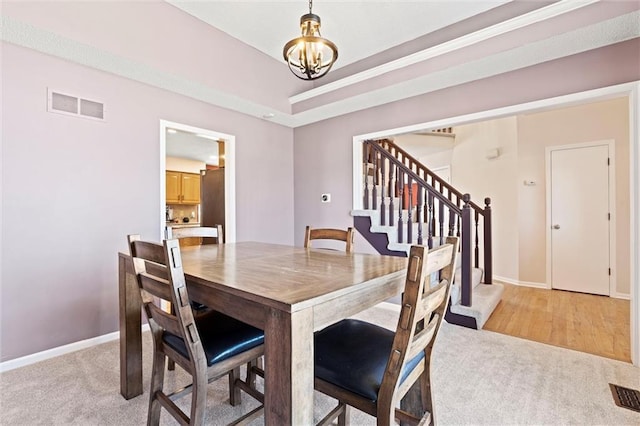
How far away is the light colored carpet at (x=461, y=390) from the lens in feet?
5.32

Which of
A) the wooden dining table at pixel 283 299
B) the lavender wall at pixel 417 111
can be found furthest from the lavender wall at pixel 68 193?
the lavender wall at pixel 417 111

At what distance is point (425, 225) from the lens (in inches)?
159

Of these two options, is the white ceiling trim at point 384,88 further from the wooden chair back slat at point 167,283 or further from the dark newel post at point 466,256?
the wooden chair back slat at point 167,283

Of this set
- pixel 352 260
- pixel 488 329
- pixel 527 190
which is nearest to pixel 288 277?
pixel 352 260

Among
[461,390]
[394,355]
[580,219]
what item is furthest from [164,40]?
[580,219]

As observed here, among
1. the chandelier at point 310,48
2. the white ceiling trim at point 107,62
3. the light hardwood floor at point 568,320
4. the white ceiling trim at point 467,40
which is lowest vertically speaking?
the light hardwood floor at point 568,320

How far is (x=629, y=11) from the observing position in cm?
191

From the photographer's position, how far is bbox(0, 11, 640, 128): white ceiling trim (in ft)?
6.85

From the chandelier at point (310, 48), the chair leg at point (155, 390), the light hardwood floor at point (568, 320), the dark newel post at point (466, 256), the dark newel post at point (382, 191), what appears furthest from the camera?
the dark newel post at point (382, 191)

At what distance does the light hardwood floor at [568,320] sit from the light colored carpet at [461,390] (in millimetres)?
270

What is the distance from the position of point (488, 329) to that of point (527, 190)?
9.06 feet

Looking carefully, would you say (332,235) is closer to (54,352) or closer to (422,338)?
(422,338)

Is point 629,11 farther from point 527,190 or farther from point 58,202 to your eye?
point 58,202

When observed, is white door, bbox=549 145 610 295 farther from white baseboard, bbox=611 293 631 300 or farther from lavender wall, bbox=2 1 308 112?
lavender wall, bbox=2 1 308 112
